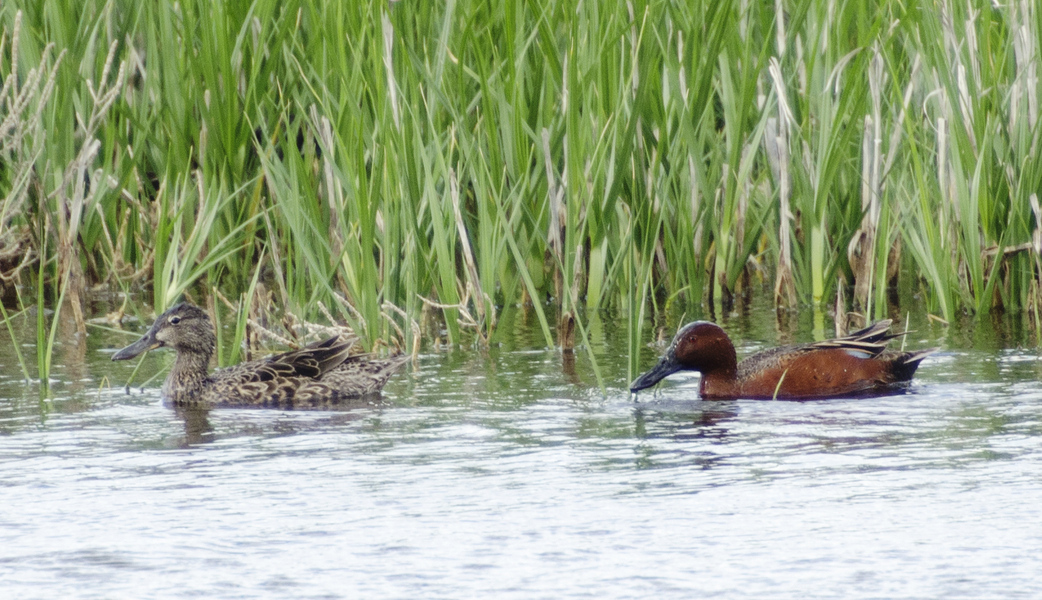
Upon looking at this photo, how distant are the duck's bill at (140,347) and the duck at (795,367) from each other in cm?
255

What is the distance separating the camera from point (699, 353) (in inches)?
300

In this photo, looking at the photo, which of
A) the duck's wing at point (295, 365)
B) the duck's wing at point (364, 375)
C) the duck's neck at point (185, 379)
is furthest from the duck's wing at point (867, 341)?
the duck's neck at point (185, 379)

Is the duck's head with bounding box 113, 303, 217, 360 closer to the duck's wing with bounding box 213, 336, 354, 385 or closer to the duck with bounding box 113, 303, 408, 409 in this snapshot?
the duck with bounding box 113, 303, 408, 409

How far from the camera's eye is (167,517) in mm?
5168

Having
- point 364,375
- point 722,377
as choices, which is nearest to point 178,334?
point 364,375

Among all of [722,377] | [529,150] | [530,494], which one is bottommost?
[530,494]

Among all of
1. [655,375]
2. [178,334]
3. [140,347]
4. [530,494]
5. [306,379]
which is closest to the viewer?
[530,494]

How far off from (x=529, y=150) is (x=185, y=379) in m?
2.30

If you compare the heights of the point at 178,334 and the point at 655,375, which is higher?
the point at 178,334

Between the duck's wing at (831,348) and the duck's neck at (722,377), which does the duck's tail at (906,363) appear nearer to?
the duck's wing at (831,348)

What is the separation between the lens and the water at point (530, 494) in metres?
4.46

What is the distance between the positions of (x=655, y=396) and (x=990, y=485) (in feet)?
8.00

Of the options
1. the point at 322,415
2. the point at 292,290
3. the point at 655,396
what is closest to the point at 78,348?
the point at 292,290

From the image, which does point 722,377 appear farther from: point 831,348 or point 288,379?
point 288,379
